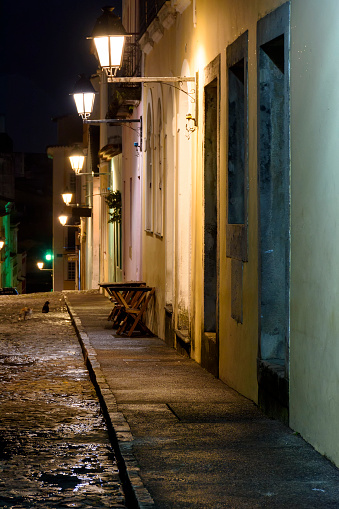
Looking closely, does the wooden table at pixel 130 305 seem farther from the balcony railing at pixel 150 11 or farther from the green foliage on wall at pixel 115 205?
the green foliage on wall at pixel 115 205

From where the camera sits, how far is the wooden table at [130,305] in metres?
15.6

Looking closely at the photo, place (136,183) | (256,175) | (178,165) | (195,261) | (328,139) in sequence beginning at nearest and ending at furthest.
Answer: (328,139) < (256,175) < (195,261) < (178,165) < (136,183)

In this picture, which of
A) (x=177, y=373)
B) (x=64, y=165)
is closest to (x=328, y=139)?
(x=177, y=373)

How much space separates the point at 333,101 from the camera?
20.0ft

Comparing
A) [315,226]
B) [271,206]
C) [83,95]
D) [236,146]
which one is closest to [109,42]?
[236,146]

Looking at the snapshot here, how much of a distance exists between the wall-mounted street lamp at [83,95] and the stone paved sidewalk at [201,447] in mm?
6635

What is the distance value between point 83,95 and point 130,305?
12.5 feet

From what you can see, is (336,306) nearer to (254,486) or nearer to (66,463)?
(254,486)

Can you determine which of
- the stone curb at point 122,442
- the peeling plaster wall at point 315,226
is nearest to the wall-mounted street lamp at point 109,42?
the stone curb at point 122,442

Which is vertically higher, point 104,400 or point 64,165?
point 64,165

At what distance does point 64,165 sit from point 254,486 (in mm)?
53953

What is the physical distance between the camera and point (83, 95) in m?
16.6

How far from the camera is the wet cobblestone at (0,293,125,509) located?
20.1ft

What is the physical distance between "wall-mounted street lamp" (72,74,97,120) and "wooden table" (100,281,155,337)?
3201 mm
